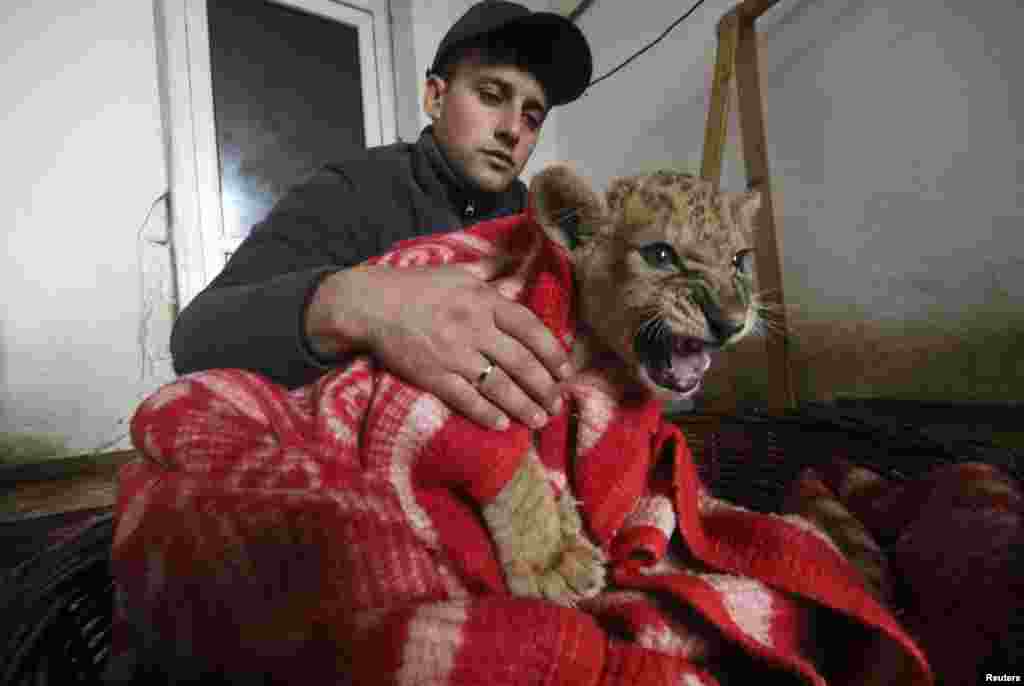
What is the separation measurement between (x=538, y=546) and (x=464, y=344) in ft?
0.93

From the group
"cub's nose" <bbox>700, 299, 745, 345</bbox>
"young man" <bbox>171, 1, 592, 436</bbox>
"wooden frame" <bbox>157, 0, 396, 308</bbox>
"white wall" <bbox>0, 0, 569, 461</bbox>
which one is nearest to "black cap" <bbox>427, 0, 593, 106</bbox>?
"young man" <bbox>171, 1, 592, 436</bbox>

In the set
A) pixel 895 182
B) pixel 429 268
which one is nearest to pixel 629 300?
A: pixel 429 268

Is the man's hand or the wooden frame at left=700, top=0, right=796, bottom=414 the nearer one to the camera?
the man's hand

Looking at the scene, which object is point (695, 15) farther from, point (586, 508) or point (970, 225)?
point (586, 508)

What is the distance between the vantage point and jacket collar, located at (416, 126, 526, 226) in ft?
4.74

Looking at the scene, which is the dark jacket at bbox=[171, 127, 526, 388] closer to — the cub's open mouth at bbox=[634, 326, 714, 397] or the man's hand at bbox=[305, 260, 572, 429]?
the man's hand at bbox=[305, 260, 572, 429]

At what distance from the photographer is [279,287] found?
0.88 metres

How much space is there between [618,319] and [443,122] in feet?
3.05

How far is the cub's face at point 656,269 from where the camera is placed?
0.72 m

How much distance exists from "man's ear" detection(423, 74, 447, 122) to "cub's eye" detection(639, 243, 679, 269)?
0.97 m

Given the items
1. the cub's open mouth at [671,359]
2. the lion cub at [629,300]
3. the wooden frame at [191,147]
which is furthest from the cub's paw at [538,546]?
the wooden frame at [191,147]

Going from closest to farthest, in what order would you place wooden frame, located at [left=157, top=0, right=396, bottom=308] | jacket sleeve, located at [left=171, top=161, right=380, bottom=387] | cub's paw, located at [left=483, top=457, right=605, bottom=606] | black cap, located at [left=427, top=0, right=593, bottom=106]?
cub's paw, located at [left=483, top=457, right=605, bottom=606] < jacket sleeve, located at [left=171, top=161, right=380, bottom=387] < black cap, located at [left=427, top=0, right=593, bottom=106] < wooden frame, located at [left=157, top=0, right=396, bottom=308]

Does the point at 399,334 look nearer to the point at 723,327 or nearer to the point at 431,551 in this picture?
the point at 431,551

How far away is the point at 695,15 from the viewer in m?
2.04
